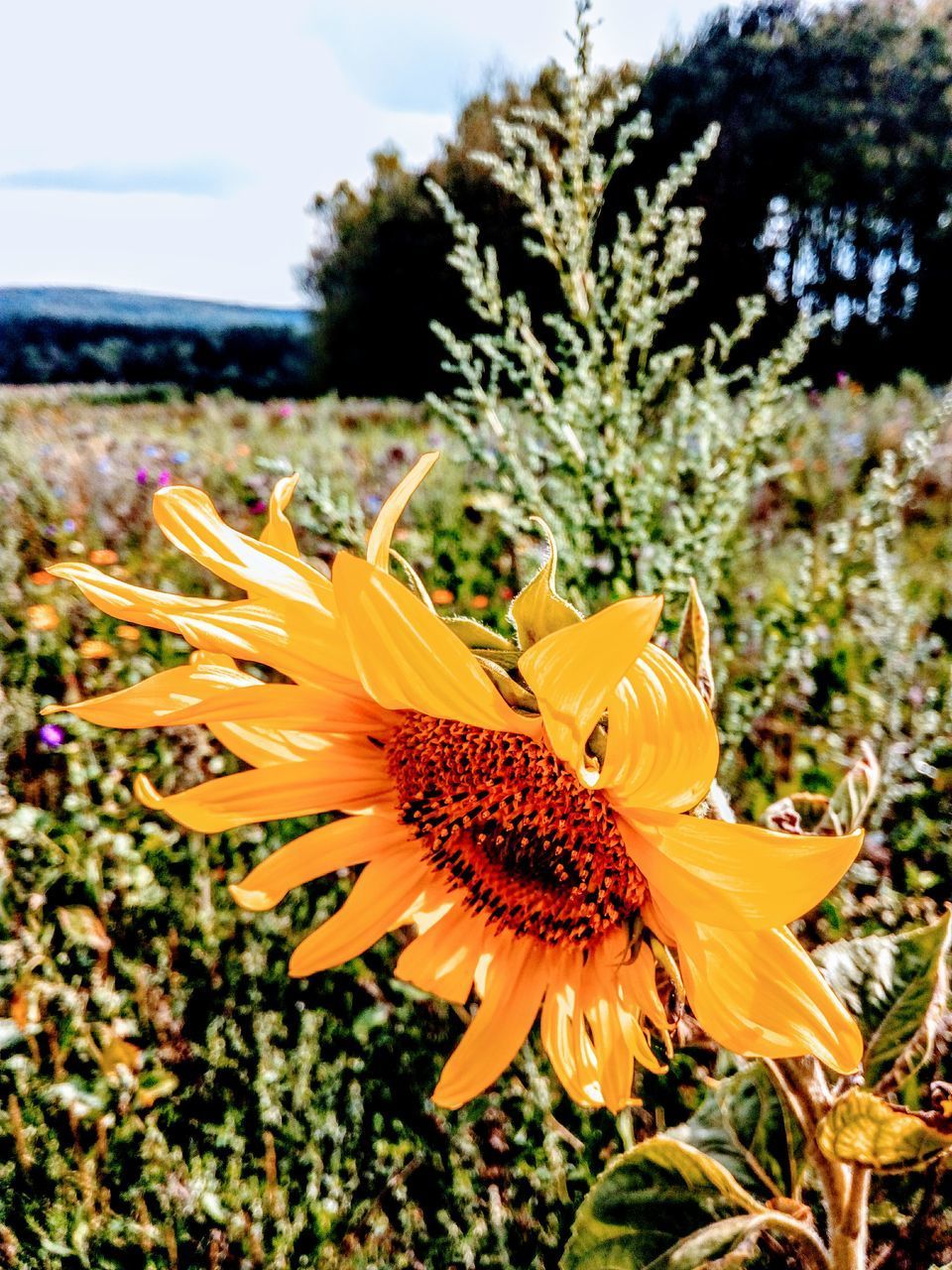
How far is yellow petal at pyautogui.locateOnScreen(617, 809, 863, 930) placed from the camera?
50 cm

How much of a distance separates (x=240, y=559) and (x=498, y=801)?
0.28 m

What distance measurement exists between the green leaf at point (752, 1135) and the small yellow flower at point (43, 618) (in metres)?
1.89

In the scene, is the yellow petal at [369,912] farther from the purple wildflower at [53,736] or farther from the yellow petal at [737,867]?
the purple wildflower at [53,736]

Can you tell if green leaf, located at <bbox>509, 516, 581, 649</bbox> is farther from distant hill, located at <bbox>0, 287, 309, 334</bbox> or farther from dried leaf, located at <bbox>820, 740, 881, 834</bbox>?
distant hill, located at <bbox>0, 287, 309, 334</bbox>

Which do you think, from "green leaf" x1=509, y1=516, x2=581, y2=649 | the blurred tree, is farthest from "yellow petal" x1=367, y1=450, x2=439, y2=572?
the blurred tree

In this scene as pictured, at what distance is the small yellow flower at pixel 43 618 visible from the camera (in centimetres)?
223

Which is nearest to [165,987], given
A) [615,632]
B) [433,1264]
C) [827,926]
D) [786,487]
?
[433,1264]

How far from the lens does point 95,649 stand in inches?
85.4

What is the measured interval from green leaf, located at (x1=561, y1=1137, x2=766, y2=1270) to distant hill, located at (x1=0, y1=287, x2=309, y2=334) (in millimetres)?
23284

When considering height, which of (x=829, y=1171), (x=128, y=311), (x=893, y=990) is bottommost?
(x=829, y=1171)

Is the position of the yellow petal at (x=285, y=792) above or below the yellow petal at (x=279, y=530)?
below

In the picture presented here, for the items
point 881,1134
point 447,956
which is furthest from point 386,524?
point 881,1134

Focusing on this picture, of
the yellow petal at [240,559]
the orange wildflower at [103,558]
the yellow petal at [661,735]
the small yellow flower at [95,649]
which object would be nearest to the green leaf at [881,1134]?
the yellow petal at [661,735]

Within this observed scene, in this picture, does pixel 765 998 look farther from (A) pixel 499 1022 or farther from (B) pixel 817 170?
(B) pixel 817 170
